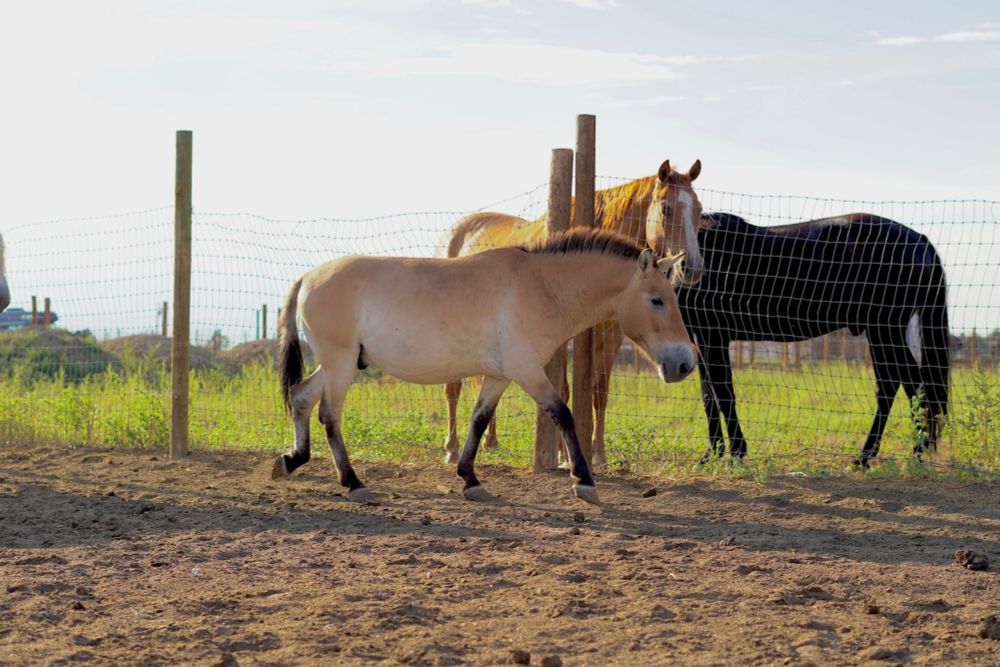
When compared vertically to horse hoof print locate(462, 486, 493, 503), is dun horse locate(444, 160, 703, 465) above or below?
above

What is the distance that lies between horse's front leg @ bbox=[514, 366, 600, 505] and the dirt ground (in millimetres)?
126

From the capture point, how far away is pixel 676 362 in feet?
21.1

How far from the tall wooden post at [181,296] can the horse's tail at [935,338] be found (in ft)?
18.8

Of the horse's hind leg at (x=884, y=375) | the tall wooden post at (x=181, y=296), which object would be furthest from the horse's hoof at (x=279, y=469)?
the horse's hind leg at (x=884, y=375)

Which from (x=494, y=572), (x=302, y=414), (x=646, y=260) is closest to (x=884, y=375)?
(x=646, y=260)

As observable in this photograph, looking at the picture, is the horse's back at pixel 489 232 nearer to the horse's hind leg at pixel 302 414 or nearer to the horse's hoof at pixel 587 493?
the horse's hind leg at pixel 302 414

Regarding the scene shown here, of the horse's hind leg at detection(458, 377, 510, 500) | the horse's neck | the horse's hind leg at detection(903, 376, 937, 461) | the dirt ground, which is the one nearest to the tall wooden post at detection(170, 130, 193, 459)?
the dirt ground

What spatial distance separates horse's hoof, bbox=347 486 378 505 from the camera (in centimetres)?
658

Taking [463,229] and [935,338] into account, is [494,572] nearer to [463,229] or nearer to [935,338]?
[463,229]

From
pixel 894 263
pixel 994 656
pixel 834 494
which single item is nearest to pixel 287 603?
pixel 994 656

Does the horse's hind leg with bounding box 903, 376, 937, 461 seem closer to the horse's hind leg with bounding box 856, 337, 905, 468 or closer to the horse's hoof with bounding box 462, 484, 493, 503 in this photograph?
the horse's hind leg with bounding box 856, 337, 905, 468

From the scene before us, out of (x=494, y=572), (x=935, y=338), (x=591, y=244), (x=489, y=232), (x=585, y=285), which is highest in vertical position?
(x=489, y=232)

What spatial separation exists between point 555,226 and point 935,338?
3279 mm

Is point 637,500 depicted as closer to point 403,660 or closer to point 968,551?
point 968,551
